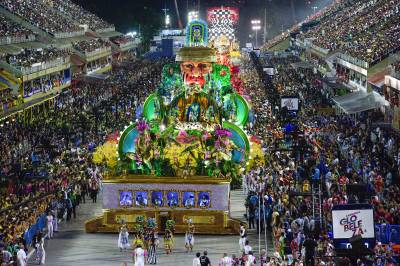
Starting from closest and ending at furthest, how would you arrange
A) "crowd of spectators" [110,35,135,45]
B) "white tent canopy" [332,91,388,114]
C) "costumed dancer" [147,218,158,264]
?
"costumed dancer" [147,218,158,264]
"white tent canopy" [332,91,388,114]
"crowd of spectators" [110,35,135,45]

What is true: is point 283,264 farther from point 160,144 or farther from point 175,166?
point 160,144

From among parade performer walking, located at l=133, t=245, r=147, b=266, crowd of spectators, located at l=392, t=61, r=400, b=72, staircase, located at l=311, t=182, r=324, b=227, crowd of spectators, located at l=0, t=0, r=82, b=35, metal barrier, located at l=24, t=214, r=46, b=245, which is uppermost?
crowd of spectators, located at l=0, t=0, r=82, b=35

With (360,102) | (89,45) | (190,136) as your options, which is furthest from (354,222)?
(89,45)

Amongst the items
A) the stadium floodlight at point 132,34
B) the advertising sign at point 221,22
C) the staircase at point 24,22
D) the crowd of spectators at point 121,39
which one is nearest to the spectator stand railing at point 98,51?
the staircase at point 24,22

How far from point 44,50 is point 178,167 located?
141 ft

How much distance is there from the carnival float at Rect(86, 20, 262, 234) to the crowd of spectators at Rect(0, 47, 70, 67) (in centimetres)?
2146

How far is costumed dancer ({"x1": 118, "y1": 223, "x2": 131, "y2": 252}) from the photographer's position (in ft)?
87.7

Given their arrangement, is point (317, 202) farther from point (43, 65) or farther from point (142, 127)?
point (43, 65)

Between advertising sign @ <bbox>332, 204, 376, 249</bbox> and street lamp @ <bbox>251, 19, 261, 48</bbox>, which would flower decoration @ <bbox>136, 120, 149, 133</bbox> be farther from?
street lamp @ <bbox>251, 19, 261, 48</bbox>

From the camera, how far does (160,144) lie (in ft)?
107

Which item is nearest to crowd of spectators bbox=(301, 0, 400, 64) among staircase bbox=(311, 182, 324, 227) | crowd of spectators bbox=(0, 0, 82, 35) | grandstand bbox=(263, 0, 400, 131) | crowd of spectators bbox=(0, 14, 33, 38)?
grandstand bbox=(263, 0, 400, 131)

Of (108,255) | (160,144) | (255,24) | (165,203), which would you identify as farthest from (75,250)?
(255,24)

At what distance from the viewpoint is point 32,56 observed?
64.7 metres

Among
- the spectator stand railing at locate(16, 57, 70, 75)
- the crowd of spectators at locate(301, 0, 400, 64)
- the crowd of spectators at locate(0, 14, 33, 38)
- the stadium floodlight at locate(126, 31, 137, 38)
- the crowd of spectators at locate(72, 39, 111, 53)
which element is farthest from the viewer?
the stadium floodlight at locate(126, 31, 137, 38)
